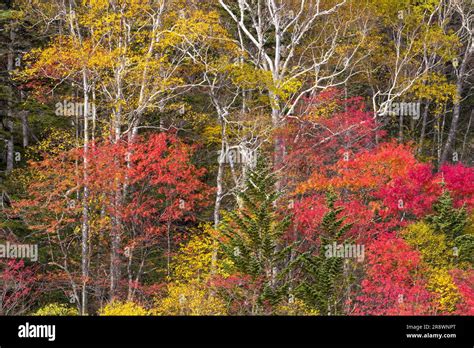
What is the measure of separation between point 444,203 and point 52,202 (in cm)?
1424

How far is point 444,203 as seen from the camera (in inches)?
1003

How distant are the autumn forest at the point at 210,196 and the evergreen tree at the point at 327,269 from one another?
58mm

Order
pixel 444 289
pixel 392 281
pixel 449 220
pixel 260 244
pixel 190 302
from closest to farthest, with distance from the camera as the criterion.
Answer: pixel 190 302, pixel 260 244, pixel 444 289, pixel 392 281, pixel 449 220

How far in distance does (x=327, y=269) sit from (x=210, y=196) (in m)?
9.66

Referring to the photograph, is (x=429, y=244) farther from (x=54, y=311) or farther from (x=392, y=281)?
(x=54, y=311)

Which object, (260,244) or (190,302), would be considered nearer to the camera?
(190,302)

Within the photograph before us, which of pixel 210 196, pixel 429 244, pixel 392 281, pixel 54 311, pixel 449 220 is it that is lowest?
pixel 54 311

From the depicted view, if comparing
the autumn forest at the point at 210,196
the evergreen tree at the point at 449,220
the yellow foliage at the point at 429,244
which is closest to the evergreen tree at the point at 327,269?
the autumn forest at the point at 210,196

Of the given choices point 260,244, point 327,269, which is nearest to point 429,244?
point 327,269

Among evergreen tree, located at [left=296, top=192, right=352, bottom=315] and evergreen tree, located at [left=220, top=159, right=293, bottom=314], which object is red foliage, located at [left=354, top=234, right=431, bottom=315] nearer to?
evergreen tree, located at [left=296, top=192, right=352, bottom=315]

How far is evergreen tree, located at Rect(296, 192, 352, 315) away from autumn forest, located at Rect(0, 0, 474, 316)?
0.19 ft

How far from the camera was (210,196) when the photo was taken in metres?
32.3

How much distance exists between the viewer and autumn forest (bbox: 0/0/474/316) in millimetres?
23297

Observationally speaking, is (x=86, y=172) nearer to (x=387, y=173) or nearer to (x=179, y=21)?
(x=179, y=21)
